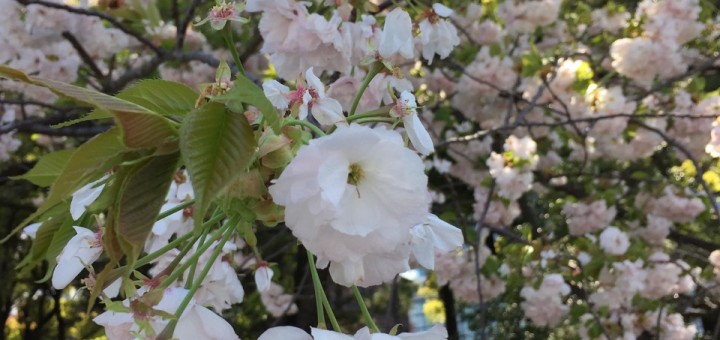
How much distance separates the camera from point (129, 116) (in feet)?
1.46

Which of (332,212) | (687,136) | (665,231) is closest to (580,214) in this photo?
(665,231)

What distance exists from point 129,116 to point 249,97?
76 millimetres

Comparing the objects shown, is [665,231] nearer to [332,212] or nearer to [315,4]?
→ [315,4]

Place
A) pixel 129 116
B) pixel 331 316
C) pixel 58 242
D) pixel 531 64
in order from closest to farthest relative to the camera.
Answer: pixel 129 116 < pixel 331 316 < pixel 58 242 < pixel 531 64

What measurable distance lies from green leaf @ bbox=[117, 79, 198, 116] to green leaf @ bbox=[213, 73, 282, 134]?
9 cm

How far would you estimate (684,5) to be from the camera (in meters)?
2.67

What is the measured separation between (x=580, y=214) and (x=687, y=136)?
56 cm

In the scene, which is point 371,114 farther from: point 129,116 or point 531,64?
point 531,64

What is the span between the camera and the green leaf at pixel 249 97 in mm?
469

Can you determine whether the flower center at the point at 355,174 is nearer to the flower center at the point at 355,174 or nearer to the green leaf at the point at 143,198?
the flower center at the point at 355,174

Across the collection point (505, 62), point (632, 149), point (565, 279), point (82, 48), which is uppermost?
point (505, 62)

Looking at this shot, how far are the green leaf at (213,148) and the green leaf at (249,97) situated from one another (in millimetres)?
12

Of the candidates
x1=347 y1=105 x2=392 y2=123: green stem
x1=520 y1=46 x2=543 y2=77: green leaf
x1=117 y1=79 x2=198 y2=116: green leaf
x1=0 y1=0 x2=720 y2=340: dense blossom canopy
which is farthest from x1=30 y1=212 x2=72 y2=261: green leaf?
x1=520 y1=46 x2=543 y2=77: green leaf

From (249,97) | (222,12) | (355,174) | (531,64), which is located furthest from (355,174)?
(531,64)
